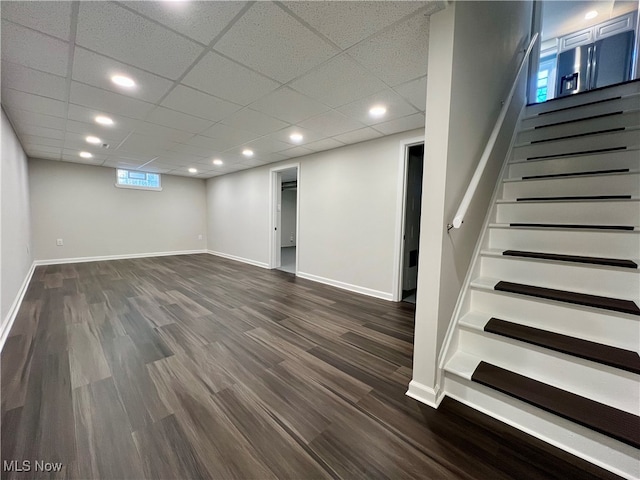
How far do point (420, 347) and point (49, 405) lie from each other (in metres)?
2.37

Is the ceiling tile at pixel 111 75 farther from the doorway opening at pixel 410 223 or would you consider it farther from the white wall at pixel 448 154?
the doorway opening at pixel 410 223

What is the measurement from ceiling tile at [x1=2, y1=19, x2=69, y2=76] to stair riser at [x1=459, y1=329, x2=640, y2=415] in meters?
3.44

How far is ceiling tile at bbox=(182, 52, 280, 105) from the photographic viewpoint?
1955 mm

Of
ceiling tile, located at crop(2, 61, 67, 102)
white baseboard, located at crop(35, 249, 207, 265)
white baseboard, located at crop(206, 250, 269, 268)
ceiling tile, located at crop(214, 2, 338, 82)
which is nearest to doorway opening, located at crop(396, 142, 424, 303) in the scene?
ceiling tile, located at crop(214, 2, 338, 82)

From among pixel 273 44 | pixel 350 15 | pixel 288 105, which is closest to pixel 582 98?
pixel 350 15

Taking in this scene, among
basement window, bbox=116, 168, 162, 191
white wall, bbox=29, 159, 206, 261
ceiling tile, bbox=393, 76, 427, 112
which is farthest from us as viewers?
basement window, bbox=116, 168, 162, 191

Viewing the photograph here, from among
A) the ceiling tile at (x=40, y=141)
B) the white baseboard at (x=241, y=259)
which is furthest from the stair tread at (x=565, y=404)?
the ceiling tile at (x=40, y=141)

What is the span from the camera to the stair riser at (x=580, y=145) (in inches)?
87.2

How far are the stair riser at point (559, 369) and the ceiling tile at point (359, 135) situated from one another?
2.72 meters

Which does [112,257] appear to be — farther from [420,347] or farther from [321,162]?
[420,347]

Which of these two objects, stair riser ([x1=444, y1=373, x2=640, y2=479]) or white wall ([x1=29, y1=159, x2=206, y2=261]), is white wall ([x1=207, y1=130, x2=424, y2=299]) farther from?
white wall ([x1=29, y1=159, x2=206, y2=261])

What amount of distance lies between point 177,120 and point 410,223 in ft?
11.4

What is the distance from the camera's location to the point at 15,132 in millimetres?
3516

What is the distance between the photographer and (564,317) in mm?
1576
